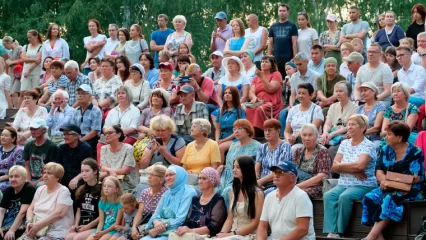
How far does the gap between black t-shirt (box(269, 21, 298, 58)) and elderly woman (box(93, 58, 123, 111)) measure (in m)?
2.92

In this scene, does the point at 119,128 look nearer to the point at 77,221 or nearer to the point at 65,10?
the point at 77,221

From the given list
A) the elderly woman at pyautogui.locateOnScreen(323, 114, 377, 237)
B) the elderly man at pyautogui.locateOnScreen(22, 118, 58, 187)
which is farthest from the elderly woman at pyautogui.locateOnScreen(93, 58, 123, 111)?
the elderly woman at pyautogui.locateOnScreen(323, 114, 377, 237)

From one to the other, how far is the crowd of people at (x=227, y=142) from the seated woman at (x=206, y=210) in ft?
0.05

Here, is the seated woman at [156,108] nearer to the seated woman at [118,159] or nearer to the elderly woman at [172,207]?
the seated woman at [118,159]

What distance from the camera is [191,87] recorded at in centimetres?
1505

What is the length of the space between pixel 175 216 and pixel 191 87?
2.83 m

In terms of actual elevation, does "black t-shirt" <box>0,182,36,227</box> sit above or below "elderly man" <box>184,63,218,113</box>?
below

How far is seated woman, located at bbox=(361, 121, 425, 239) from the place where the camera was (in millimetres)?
11555

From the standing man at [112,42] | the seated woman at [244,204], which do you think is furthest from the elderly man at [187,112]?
the standing man at [112,42]

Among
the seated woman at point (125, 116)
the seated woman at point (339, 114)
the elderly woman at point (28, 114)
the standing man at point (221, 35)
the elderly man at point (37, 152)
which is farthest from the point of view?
the standing man at point (221, 35)

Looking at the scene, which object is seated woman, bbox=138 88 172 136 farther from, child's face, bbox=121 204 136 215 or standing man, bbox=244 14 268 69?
standing man, bbox=244 14 268 69

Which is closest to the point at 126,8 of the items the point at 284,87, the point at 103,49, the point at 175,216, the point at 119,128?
the point at 103,49

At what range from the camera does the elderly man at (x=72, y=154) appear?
14695 mm

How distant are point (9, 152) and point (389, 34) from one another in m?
6.39
